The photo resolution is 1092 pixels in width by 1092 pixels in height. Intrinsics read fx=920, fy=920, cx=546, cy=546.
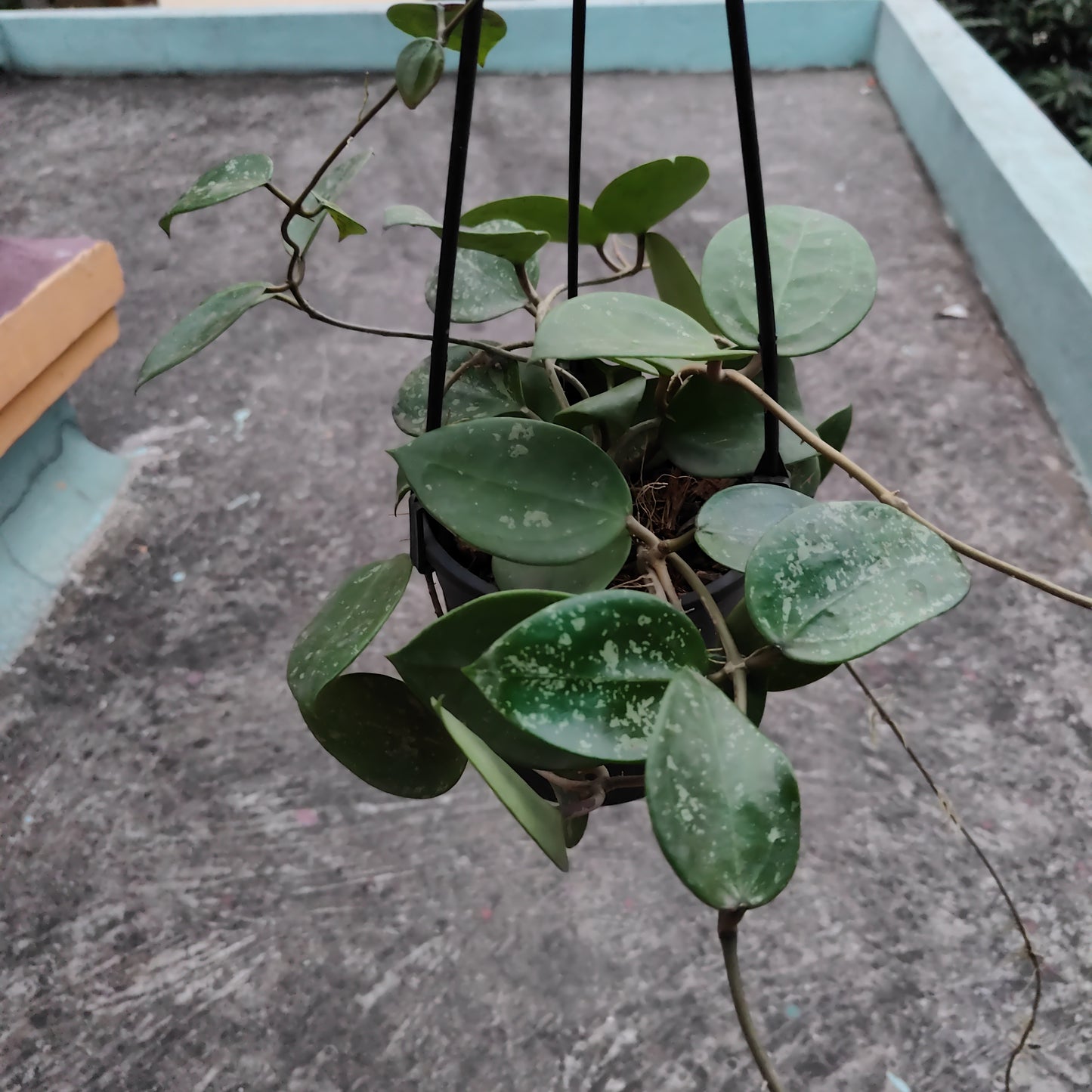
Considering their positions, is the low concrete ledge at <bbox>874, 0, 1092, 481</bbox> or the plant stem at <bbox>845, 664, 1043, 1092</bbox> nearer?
the plant stem at <bbox>845, 664, 1043, 1092</bbox>

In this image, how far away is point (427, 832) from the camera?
3.10ft

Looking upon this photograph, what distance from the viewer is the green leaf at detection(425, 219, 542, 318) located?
19.4 inches

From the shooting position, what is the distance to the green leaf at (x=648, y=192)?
0.44 metres

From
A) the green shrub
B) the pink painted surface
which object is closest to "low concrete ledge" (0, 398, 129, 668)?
the pink painted surface

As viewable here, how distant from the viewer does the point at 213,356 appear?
1455 mm

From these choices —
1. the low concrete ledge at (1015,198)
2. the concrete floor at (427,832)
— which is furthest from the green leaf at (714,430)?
the low concrete ledge at (1015,198)

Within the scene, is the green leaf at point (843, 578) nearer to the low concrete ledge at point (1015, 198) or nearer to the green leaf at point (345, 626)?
the green leaf at point (345, 626)

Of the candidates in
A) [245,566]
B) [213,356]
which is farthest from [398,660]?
[213,356]

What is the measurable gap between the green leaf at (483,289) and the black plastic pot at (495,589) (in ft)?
0.41

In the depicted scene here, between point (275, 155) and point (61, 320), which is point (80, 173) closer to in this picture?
point (275, 155)

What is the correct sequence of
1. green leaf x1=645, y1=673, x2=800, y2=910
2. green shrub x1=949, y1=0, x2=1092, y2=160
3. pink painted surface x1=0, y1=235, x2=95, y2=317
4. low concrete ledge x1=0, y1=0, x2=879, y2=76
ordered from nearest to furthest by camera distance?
green leaf x1=645, y1=673, x2=800, y2=910
pink painted surface x1=0, y1=235, x2=95, y2=317
green shrub x1=949, y1=0, x2=1092, y2=160
low concrete ledge x1=0, y1=0, x2=879, y2=76

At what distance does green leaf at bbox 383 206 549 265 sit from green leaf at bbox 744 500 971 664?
21 centimetres

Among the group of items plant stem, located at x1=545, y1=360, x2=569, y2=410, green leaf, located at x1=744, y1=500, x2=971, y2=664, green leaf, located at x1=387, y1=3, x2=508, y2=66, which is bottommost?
→ plant stem, located at x1=545, y1=360, x2=569, y2=410

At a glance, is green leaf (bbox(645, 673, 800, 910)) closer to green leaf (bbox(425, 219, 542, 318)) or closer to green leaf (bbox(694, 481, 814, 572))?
green leaf (bbox(694, 481, 814, 572))
